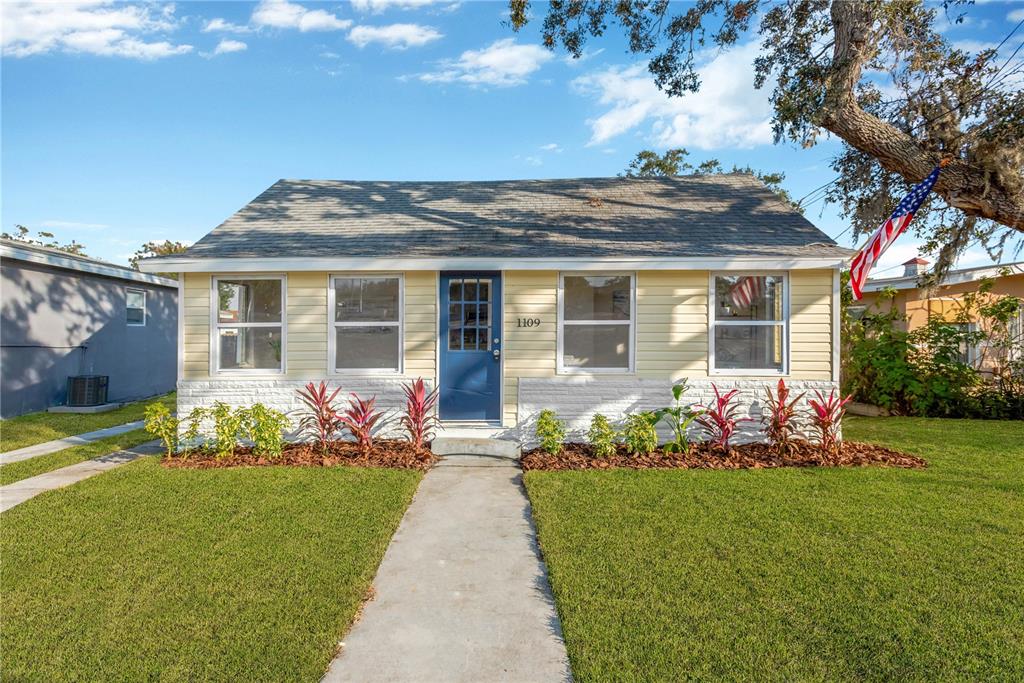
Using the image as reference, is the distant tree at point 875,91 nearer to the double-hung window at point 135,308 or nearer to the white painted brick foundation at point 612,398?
the white painted brick foundation at point 612,398

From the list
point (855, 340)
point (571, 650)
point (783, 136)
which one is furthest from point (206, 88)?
point (855, 340)

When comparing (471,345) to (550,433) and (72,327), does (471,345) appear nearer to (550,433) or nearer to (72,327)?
(550,433)

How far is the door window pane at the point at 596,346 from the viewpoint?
301 inches

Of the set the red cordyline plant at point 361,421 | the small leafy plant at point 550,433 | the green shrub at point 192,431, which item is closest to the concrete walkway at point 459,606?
the small leafy plant at point 550,433

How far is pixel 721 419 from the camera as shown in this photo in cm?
689

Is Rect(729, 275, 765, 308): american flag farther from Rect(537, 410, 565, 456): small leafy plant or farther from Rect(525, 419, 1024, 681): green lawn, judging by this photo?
Rect(537, 410, 565, 456): small leafy plant

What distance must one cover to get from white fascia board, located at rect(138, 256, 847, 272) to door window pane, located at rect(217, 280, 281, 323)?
1.61 ft

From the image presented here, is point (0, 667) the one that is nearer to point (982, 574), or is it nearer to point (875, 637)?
point (875, 637)

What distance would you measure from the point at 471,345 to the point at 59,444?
6534 mm

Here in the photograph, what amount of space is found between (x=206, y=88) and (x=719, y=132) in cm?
1180

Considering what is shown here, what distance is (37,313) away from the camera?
447 inches

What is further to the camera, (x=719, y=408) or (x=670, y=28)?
(x=670, y=28)

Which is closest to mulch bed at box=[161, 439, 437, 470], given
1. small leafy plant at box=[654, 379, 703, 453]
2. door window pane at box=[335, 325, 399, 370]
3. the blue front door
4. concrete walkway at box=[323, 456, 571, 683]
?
the blue front door

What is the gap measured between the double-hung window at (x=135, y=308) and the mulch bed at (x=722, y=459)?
1257 cm
